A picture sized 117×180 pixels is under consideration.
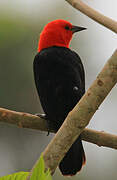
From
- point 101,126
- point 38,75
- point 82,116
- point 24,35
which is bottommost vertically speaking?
point 101,126

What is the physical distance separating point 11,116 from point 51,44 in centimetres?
138

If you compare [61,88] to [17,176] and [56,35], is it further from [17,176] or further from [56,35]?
[17,176]

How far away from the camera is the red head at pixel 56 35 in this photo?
12.0ft

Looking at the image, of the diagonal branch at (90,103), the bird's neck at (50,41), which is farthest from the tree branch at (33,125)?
the bird's neck at (50,41)

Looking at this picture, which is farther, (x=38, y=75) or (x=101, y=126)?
(x=101, y=126)

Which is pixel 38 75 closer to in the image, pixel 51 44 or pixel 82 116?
pixel 51 44

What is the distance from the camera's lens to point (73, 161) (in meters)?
2.90

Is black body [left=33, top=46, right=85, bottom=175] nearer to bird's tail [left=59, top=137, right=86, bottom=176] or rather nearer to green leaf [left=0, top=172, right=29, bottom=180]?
bird's tail [left=59, top=137, right=86, bottom=176]

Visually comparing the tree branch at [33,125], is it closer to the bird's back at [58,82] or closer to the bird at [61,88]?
the bird at [61,88]

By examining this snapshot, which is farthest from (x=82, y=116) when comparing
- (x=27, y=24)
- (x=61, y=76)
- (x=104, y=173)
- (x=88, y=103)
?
(x=104, y=173)

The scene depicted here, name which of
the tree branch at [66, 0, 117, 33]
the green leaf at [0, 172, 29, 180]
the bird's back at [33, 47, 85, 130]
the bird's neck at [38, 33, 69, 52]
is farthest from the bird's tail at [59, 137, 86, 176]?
the green leaf at [0, 172, 29, 180]

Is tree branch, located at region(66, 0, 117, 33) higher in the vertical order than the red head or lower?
higher

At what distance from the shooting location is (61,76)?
3.06m

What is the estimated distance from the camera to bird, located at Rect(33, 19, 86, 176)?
2.92 meters
